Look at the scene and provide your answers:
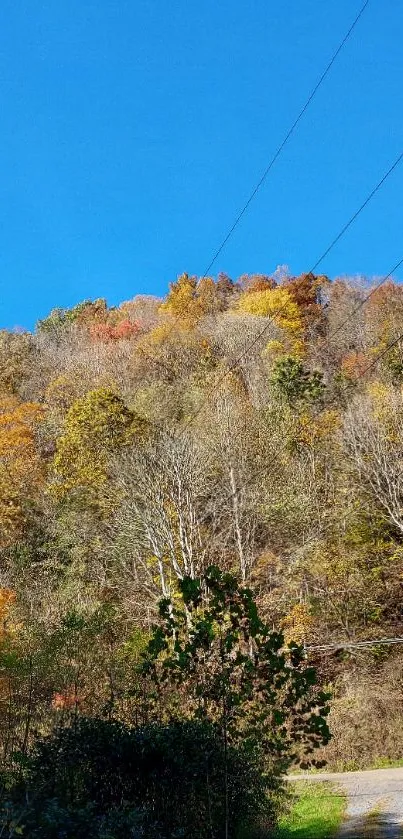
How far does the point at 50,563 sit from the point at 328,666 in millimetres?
9609

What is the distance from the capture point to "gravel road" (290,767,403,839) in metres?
9.66

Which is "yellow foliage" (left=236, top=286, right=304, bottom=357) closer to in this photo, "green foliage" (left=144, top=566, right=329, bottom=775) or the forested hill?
the forested hill

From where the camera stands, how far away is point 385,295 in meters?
41.4

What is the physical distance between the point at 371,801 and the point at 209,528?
989 centimetres

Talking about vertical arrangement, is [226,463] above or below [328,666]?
above

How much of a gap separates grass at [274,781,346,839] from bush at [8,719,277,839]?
3.13 ft

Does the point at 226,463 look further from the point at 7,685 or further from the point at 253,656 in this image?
the point at 253,656

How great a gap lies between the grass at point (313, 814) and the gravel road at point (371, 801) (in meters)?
0.19

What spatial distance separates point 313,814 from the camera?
1127cm

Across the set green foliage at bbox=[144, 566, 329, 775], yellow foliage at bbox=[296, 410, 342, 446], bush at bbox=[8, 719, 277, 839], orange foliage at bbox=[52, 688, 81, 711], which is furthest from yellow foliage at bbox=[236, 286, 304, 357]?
green foliage at bbox=[144, 566, 329, 775]

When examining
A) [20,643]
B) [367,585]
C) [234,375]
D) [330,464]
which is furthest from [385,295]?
[20,643]

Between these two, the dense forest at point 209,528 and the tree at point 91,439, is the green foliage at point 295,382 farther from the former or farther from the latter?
the tree at point 91,439

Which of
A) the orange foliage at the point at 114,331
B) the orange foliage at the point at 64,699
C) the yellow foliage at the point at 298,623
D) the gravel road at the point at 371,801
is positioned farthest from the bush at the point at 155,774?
the orange foliage at the point at 114,331

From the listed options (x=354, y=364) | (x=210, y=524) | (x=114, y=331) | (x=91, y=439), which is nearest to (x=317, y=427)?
(x=210, y=524)
